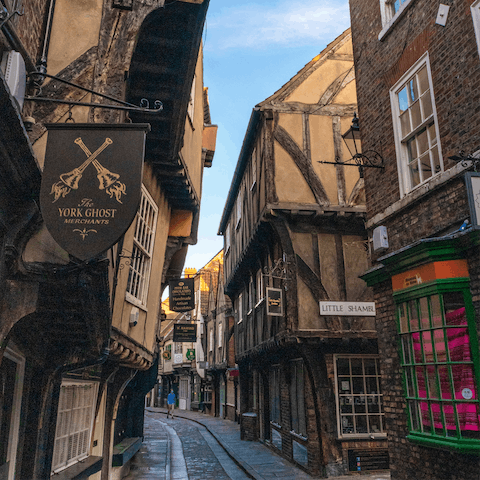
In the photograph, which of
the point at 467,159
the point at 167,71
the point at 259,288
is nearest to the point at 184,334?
the point at 259,288

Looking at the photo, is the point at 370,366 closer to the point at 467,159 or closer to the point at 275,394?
the point at 275,394

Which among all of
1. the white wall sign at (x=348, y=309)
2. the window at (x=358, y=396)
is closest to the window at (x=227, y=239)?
the white wall sign at (x=348, y=309)

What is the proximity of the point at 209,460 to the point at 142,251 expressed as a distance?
8.50m

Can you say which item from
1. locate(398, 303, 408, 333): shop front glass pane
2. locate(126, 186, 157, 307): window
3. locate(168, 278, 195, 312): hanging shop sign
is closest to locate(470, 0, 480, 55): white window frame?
locate(398, 303, 408, 333): shop front glass pane

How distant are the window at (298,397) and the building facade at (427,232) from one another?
5.40 m

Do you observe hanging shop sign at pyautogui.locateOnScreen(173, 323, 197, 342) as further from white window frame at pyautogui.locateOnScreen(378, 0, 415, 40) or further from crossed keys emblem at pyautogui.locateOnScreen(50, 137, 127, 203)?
crossed keys emblem at pyautogui.locateOnScreen(50, 137, 127, 203)

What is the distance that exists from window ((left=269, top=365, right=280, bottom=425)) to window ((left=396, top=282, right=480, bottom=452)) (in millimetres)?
9052

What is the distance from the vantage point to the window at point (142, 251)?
305 inches

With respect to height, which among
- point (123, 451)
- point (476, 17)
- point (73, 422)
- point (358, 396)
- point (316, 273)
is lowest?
point (123, 451)

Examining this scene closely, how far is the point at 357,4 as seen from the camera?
847 cm

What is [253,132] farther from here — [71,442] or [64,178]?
[64,178]

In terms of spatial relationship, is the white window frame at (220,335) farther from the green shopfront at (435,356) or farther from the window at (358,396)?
the green shopfront at (435,356)

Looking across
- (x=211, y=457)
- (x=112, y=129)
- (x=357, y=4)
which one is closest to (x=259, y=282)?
(x=211, y=457)

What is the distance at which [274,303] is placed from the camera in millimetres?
11312
